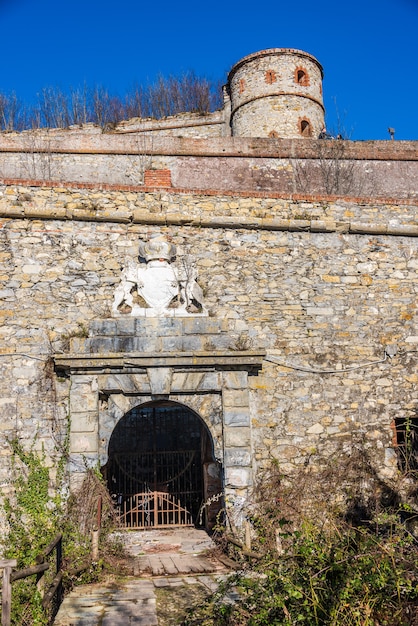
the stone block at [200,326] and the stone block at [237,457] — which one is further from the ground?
the stone block at [200,326]

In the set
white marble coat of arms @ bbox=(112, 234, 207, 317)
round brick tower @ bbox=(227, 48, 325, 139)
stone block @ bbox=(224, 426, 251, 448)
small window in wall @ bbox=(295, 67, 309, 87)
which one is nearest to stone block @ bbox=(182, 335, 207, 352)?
white marble coat of arms @ bbox=(112, 234, 207, 317)

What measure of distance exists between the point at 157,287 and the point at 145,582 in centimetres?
386

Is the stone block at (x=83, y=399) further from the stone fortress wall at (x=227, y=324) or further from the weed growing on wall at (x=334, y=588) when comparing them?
the weed growing on wall at (x=334, y=588)

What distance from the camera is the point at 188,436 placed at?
1242cm

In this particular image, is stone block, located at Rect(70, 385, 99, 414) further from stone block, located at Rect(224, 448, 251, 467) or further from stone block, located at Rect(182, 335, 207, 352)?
stone block, located at Rect(224, 448, 251, 467)

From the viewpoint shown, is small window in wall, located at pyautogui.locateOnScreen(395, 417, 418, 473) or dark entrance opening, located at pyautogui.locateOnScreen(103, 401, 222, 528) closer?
small window in wall, located at pyautogui.locateOnScreen(395, 417, 418, 473)

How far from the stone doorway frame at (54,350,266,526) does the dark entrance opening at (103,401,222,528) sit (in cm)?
153

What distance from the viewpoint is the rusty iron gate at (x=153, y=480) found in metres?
10.5

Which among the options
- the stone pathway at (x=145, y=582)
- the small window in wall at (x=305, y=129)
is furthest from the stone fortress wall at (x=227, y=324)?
the small window in wall at (x=305, y=129)

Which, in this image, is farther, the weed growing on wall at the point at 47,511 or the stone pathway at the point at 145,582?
the weed growing on wall at the point at 47,511

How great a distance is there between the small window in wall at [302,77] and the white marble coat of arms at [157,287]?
13.6 metres

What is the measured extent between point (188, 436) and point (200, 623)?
298 inches

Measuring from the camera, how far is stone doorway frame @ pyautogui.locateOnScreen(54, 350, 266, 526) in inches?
313

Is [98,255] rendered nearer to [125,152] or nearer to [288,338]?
[288,338]
